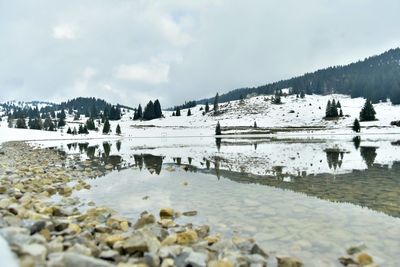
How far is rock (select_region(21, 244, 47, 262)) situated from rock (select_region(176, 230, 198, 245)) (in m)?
3.16

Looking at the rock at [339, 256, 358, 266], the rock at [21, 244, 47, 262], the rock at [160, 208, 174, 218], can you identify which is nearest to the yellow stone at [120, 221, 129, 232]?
the rock at [160, 208, 174, 218]

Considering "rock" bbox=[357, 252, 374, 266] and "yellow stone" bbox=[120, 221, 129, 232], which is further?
"yellow stone" bbox=[120, 221, 129, 232]

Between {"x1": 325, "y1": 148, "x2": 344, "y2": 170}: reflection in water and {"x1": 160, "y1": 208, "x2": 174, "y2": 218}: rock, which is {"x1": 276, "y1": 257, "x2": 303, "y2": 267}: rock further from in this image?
{"x1": 325, "y1": 148, "x2": 344, "y2": 170}: reflection in water

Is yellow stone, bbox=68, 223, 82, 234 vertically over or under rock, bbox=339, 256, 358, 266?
over

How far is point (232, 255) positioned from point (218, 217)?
368 cm

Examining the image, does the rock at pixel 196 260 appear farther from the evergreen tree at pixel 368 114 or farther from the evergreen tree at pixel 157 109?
the evergreen tree at pixel 157 109

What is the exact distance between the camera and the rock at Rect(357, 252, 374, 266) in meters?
7.15

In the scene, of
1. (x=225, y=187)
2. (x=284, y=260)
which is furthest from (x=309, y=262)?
(x=225, y=187)

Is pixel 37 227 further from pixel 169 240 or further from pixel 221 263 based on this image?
pixel 221 263

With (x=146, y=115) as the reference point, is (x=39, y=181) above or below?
below

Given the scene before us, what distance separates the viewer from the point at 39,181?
16250mm

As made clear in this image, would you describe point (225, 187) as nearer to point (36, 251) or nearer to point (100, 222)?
point (100, 222)

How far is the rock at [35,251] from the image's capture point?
5.92 metres

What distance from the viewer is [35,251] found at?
6102mm
